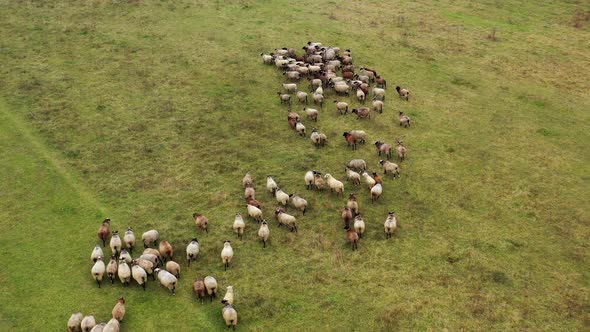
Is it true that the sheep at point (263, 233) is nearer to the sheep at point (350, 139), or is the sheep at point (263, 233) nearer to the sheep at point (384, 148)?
the sheep at point (350, 139)

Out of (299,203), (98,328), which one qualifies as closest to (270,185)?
(299,203)

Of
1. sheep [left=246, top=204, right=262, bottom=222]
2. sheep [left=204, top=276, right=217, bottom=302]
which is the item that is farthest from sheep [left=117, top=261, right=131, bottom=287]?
sheep [left=246, top=204, right=262, bottom=222]

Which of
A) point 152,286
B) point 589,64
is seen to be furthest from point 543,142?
point 152,286

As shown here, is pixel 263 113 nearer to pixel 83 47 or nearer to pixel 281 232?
pixel 281 232

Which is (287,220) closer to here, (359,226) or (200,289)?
(359,226)

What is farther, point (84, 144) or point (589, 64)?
point (589, 64)

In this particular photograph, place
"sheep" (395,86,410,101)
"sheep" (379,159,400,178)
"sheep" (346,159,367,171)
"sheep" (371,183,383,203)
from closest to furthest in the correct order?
"sheep" (371,183,383,203) < "sheep" (379,159,400,178) < "sheep" (346,159,367,171) < "sheep" (395,86,410,101)

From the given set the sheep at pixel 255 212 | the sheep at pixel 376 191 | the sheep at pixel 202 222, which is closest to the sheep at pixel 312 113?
the sheep at pixel 376 191

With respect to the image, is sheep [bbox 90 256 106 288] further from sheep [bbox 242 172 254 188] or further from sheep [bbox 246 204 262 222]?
sheep [bbox 242 172 254 188]
